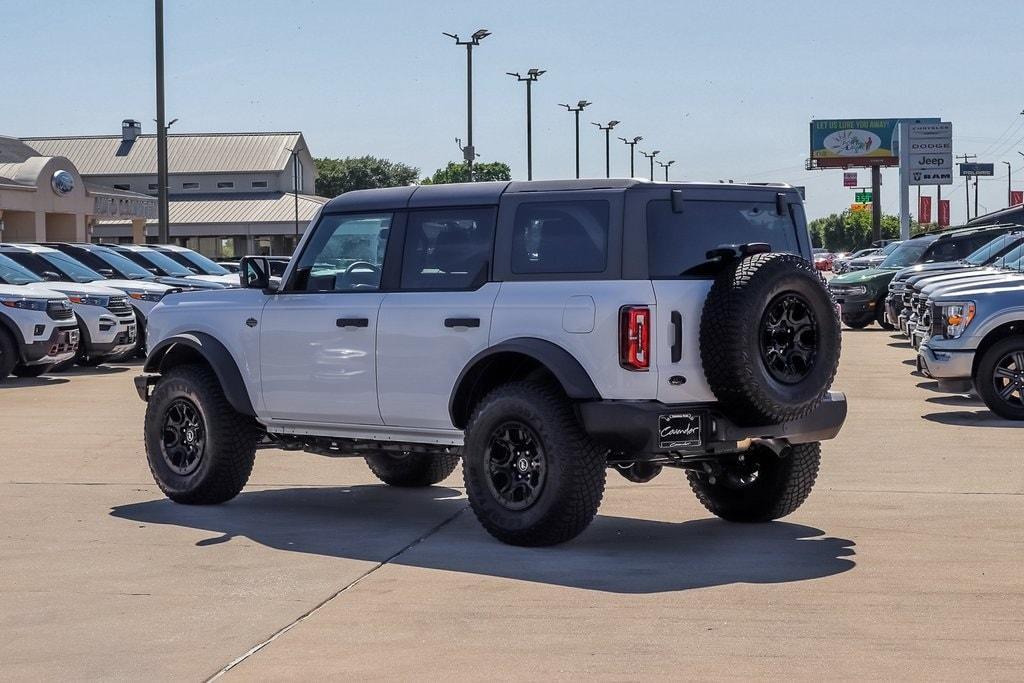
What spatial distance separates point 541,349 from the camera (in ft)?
27.8

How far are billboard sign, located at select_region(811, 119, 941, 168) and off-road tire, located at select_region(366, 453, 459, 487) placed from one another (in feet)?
418

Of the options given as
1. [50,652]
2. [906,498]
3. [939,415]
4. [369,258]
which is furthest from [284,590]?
[939,415]

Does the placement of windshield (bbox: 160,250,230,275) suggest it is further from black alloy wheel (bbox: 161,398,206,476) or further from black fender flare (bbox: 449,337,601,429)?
black fender flare (bbox: 449,337,601,429)

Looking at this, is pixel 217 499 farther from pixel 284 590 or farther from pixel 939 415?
pixel 939 415

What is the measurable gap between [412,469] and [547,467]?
2.98 meters

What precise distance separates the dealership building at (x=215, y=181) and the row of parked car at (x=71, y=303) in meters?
59.8

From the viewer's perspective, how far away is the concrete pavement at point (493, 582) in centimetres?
630

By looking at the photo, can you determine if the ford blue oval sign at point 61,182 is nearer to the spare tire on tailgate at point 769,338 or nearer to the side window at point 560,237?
the side window at point 560,237

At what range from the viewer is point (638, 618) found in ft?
22.9

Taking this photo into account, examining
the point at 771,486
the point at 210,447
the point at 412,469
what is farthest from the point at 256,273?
the point at 771,486

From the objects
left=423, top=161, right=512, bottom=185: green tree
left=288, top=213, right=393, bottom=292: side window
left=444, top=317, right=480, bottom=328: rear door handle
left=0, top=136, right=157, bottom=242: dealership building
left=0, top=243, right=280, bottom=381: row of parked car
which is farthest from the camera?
left=423, top=161, right=512, bottom=185: green tree

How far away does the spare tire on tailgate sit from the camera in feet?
26.8

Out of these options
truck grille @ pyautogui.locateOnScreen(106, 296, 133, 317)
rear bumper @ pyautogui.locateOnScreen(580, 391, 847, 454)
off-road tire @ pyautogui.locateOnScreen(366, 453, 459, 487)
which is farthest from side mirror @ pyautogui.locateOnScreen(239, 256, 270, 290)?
truck grille @ pyautogui.locateOnScreen(106, 296, 133, 317)

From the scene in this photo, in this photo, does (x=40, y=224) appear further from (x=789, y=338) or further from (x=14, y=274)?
(x=789, y=338)
